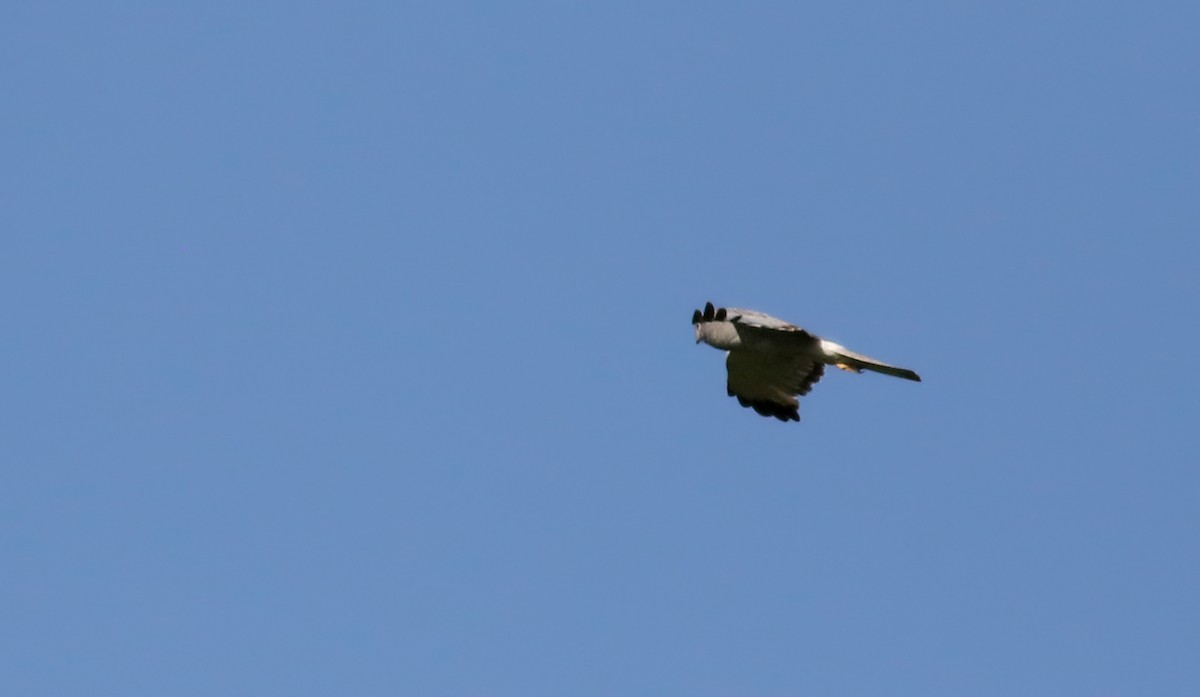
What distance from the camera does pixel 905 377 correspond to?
633 inches

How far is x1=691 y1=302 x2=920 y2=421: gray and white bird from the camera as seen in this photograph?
16916mm

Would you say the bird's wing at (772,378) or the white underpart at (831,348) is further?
the bird's wing at (772,378)

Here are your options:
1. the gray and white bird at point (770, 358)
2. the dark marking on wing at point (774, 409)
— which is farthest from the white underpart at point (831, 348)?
the dark marking on wing at point (774, 409)

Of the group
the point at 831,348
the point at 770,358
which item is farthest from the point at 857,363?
the point at 770,358

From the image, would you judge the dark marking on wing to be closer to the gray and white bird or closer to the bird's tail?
the gray and white bird

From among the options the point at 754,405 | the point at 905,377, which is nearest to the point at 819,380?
the point at 754,405

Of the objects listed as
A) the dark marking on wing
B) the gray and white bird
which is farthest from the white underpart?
the dark marking on wing

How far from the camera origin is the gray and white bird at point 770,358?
16916 millimetres

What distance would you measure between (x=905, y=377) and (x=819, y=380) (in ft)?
7.53

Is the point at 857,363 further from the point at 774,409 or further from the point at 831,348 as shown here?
the point at 774,409

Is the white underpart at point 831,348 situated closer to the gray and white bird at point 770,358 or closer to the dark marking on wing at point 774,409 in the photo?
the gray and white bird at point 770,358

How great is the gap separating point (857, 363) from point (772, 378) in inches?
67.7

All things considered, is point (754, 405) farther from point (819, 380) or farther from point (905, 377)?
point (905, 377)

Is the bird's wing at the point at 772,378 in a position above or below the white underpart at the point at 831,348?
above
